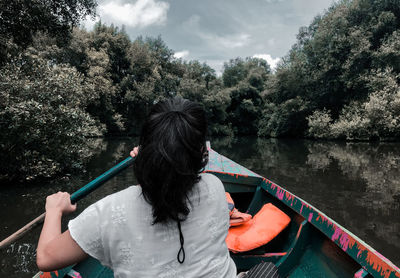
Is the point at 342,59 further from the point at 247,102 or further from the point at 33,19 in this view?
the point at 33,19

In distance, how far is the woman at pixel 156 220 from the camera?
2.29 ft

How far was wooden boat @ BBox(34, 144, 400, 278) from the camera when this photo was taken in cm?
148

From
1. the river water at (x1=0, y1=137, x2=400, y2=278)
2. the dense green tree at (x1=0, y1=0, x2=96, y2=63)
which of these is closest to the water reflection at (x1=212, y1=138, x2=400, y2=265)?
the river water at (x1=0, y1=137, x2=400, y2=278)

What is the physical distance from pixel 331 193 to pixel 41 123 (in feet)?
19.3

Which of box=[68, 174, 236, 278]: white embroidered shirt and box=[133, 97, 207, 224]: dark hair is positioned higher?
box=[133, 97, 207, 224]: dark hair

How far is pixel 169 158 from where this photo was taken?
691 millimetres

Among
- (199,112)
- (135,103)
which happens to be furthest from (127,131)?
(199,112)

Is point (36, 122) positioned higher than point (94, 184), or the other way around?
point (94, 184)

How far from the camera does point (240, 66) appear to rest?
30.8m

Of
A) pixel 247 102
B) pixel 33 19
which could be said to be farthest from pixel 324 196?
pixel 247 102

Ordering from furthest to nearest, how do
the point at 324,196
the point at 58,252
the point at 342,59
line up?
the point at 342,59 → the point at 324,196 → the point at 58,252

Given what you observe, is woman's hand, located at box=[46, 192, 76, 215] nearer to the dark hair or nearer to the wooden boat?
the dark hair

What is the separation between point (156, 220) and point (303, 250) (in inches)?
73.2

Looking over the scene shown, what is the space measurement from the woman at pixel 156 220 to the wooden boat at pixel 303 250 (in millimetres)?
1006
